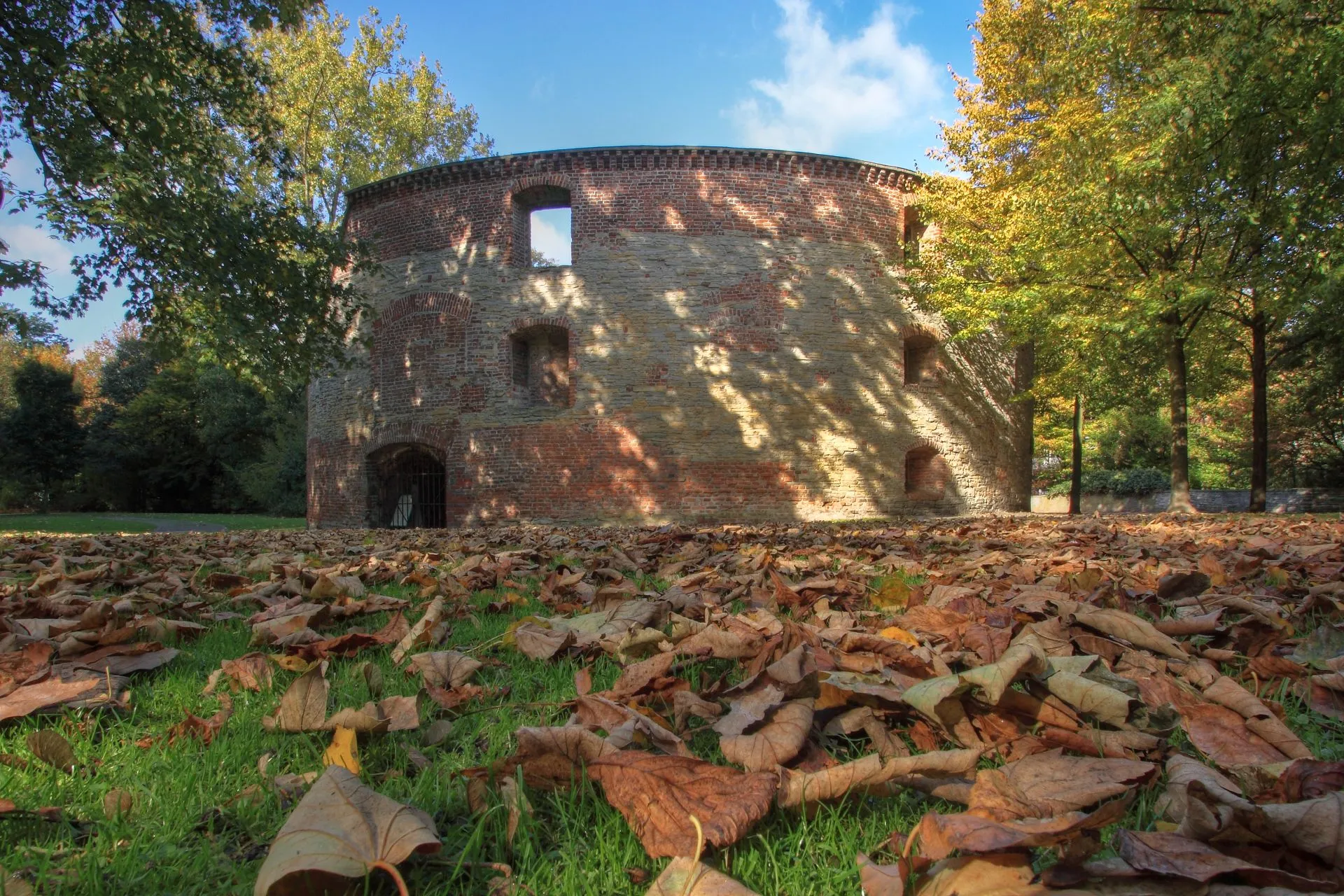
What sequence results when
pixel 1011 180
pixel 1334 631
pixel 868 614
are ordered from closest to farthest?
pixel 1334 631
pixel 868 614
pixel 1011 180

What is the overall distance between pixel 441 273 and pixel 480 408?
9.44ft

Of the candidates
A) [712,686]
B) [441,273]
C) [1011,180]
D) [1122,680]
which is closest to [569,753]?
[712,686]

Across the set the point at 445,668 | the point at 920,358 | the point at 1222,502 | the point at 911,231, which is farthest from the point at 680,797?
the point at 1222,502

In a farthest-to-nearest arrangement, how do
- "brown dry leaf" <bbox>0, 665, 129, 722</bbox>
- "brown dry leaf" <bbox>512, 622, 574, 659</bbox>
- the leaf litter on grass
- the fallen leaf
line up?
"brown dry leaf" <bbox>512, 622, 574, 659</bbox>
"brown dry leaf" <bbox>0, 665, 129, 722</bbox>
the fallen leaf
the leaf litter on grass

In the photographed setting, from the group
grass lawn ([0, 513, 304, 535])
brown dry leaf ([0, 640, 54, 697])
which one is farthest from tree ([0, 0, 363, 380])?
brown dry leaf ([0, 640, 54, 697])

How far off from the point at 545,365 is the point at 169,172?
6.91 meters

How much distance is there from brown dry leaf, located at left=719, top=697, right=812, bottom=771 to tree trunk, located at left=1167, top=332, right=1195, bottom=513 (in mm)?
15389

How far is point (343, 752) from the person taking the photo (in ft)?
4.20

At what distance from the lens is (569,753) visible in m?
1.19

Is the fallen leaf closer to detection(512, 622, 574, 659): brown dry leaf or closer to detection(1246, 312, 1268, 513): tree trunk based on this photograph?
detection(512, 622, 574, 659): brown dry leaf

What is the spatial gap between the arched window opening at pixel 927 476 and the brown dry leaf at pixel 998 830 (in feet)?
48.9

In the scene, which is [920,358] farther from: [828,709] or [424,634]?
[828,709]

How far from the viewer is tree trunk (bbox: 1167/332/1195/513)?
13.7 m

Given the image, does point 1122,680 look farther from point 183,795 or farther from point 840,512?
point 840,512
